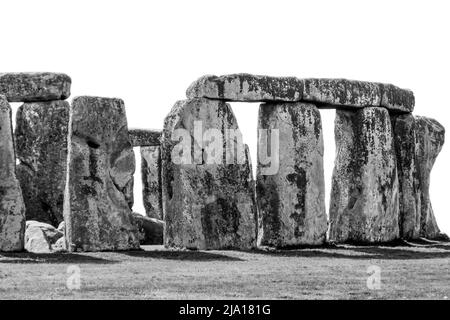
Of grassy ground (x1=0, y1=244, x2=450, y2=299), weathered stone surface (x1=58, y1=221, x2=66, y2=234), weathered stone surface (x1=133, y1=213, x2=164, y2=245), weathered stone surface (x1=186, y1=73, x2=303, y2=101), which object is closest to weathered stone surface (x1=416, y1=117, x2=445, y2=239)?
grassy ground (x1=0, y1=244, x2=450, y2=299)

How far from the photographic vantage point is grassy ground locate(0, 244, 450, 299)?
19.8 meters

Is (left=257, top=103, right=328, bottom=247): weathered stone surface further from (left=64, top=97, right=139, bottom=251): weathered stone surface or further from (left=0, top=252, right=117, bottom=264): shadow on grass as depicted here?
(left=0, top=252, right=117, bottom=264): shadow on grass

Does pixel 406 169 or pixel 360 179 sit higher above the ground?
pixel 406 169

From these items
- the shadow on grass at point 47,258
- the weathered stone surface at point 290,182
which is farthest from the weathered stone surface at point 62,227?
the weathered stone surface at point 290,182

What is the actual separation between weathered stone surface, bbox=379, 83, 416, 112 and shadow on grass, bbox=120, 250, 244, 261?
25.4ft

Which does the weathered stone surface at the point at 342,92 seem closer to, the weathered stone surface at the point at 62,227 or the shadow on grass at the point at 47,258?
the weathered stone surface at the point at 62,227

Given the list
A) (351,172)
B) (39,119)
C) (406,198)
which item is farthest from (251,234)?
(39,119)

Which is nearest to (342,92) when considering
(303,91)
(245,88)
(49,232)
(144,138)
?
(303,91)

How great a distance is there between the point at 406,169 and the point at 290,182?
5276 mm

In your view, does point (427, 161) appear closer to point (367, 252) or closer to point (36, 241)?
point (367, 252)

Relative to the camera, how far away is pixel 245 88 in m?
28.9

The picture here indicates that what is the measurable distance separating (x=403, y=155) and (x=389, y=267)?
31.1ft

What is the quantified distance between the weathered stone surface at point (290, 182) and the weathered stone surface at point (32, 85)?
820 cm

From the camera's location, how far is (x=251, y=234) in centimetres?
2869
